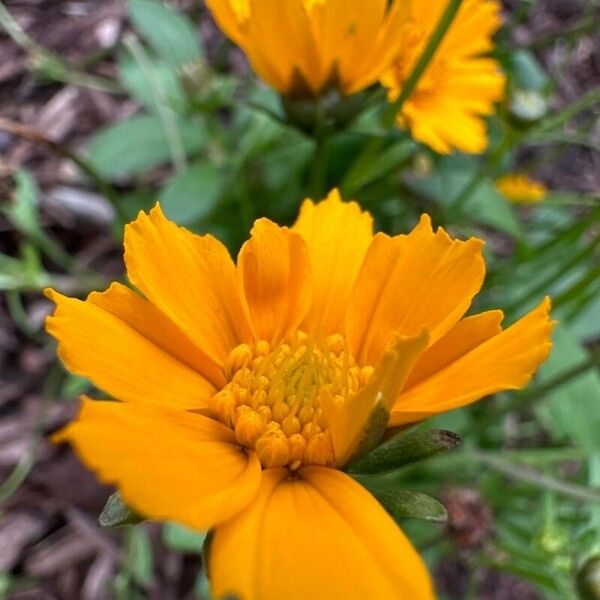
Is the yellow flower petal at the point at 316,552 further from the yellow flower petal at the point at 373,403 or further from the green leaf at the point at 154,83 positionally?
the green leaf at the point at 154,83

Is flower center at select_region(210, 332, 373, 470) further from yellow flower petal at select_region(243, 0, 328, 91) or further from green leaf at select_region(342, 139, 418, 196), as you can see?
green leaf at select_region(342, 139, 418, 196)

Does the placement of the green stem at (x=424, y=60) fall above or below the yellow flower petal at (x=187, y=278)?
Answer: above

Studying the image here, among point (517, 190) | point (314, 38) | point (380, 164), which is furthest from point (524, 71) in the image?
point (314, 38)

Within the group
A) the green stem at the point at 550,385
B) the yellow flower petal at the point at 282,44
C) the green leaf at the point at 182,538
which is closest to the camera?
the yellow flower petal at the point at 282,44

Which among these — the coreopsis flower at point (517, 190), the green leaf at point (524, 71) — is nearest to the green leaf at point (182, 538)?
the coreopsis flower at point (517, 190)

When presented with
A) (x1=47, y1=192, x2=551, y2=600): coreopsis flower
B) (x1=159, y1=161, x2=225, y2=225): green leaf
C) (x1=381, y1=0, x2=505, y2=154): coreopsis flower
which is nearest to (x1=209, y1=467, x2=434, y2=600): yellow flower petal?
(x1=47, y1=192, x2=551, y2=600): coreopsis flower

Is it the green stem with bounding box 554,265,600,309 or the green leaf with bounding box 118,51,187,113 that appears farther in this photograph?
the green leaf with bounding box 118,51,187,113

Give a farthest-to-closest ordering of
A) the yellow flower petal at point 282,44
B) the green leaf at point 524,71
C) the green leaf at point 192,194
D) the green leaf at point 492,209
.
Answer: the green leaf at point 524,71, the green leaf at point 492,209, the green leaf at point 192,194, the yellow flower petal at point 282,44

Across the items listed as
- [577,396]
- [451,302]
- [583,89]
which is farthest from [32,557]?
[583,89]
